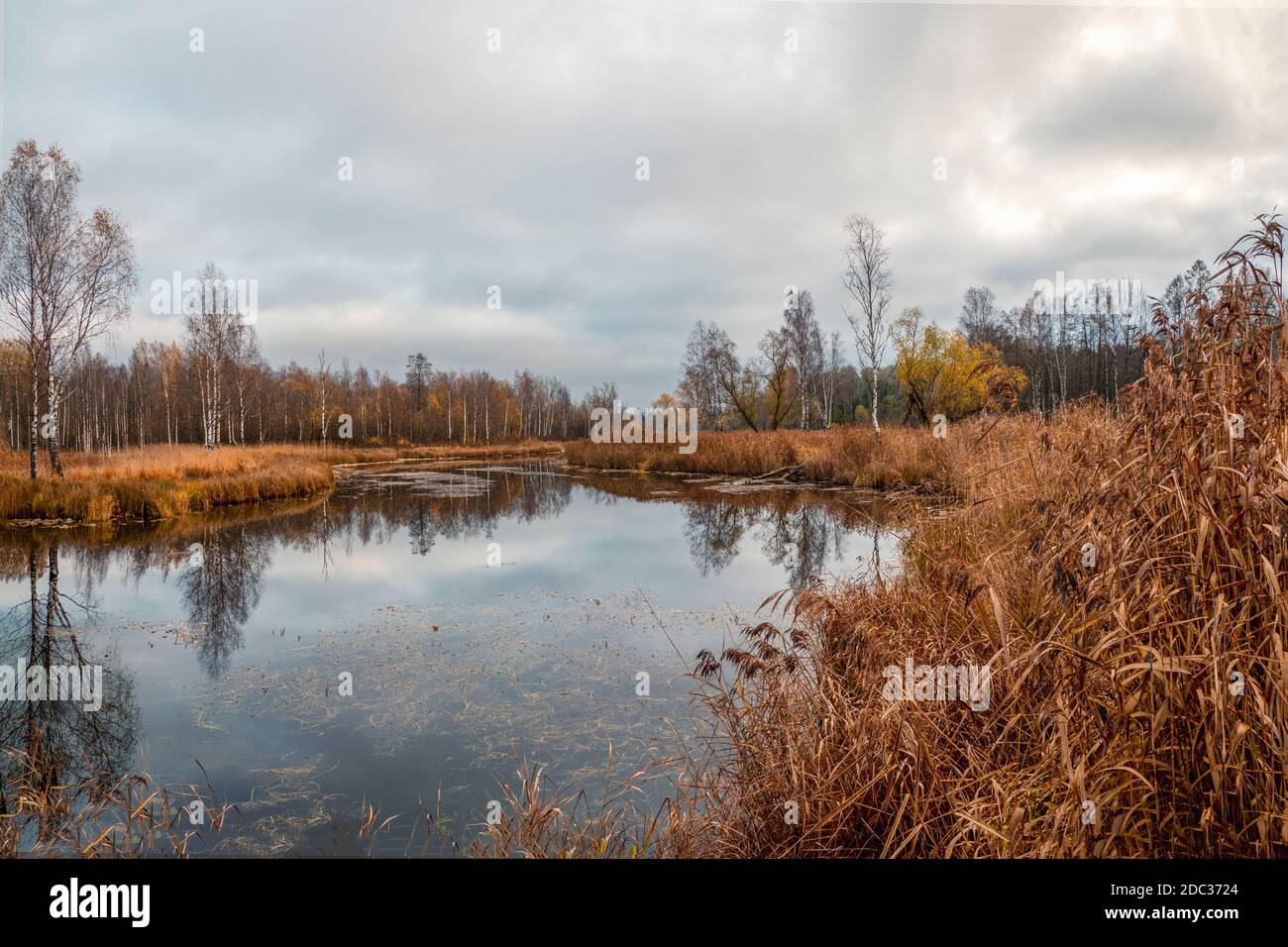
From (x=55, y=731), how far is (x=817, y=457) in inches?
766

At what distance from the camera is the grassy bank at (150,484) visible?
1409cm

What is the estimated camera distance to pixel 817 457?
21000mm

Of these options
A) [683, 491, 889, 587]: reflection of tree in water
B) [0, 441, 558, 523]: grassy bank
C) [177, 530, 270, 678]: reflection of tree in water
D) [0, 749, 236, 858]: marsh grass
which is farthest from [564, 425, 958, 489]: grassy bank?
[0, 441, 558, 523]: grassy bank

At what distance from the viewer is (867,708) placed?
283 cm

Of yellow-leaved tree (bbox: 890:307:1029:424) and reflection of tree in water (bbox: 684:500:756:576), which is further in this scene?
yellow-leaved tree (bbox: 890:307:1029:424)

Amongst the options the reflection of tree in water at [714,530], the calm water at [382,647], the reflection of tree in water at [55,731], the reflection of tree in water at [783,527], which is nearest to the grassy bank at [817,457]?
the reflection of tree in water at [783,527]

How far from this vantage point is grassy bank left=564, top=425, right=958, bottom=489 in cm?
1647

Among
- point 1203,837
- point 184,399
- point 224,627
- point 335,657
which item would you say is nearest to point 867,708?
point 1203,837

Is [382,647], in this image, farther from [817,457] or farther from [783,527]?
[817,457]

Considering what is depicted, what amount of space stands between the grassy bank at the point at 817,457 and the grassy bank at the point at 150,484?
526 inches

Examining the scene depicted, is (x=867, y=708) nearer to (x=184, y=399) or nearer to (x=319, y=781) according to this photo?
(x=319, y=781)

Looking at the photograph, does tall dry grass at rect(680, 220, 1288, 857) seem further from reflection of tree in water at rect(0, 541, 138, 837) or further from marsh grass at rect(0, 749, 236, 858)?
reflection of tree in water at rect(0, 541, 138, 837)

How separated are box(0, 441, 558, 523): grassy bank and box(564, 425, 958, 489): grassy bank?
13.3 metres

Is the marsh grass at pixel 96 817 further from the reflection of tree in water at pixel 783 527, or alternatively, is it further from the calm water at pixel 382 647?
the reflection of tree in water at pixel 783 527
